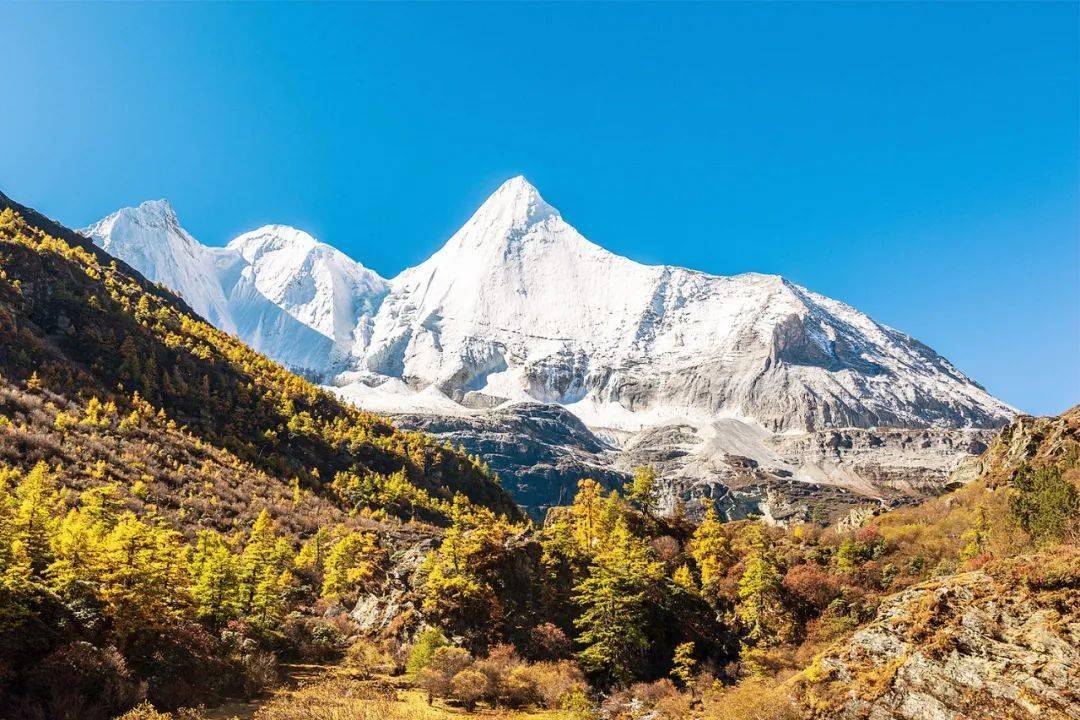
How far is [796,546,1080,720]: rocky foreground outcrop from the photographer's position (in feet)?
40.9

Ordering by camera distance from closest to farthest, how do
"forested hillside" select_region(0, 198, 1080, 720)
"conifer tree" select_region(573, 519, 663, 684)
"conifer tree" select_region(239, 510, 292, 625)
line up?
"forested hillside" select_region(0, 198, 1080, 720) < "conifer tree" select_region(239, 510, 292, 625) < "conifer tree" select_region(573, 519, 663, 684)

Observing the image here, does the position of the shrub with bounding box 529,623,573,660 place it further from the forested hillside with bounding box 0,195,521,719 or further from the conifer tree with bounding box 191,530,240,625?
the conifer tree with bounding box 191,530,240,625

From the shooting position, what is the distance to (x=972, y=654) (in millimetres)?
13641

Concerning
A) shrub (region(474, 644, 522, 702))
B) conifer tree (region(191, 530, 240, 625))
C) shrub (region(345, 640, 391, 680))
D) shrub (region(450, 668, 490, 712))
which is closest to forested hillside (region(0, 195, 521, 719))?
conifer tree (region(191, 530, 240, 625))

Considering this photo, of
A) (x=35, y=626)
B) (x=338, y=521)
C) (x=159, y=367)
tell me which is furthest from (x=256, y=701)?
(x=159, y=367)

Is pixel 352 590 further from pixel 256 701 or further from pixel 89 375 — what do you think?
pixel 89 375

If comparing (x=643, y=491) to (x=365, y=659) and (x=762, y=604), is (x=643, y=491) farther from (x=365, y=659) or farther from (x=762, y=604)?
(x=365, y=659)

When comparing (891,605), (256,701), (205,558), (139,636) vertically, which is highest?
(891,605)

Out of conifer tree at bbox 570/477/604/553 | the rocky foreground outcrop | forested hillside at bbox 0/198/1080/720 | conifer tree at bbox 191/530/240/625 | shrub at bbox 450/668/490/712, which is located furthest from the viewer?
conifer tree at bbox 570/477/604/553

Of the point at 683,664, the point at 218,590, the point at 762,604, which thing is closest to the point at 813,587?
the point at 762,604

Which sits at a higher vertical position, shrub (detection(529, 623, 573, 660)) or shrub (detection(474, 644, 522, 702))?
shrub (detection(529, 623, 573, 660))

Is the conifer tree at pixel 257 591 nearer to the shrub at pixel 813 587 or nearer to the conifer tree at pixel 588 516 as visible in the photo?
the conifer tree at pixel 588 516

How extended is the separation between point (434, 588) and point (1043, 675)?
24.0 meters

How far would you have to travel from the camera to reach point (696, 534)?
4447 cm
